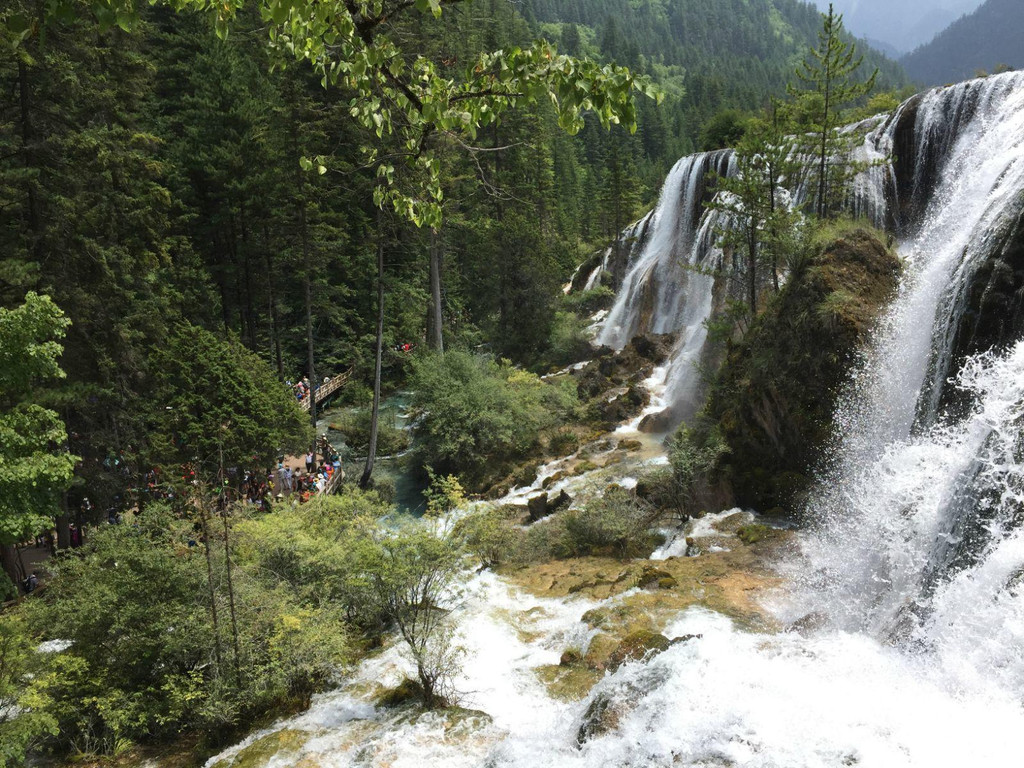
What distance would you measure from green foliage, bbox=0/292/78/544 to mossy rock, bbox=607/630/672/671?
7519 mm

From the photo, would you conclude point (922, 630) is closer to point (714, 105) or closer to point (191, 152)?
point (191, 152)

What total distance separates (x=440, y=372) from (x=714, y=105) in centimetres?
7217

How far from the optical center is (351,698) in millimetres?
8188

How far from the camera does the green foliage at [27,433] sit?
25.8 feet

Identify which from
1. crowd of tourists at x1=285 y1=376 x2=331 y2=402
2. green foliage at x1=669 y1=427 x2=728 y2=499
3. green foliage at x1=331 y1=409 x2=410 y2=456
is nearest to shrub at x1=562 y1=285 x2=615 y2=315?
green foliage at x1=331 y1=409 x2=410 y2=456

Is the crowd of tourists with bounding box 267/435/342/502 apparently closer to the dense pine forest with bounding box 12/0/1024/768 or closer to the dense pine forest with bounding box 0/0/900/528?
the dense pine forest with bounding box 12/0/1024/768

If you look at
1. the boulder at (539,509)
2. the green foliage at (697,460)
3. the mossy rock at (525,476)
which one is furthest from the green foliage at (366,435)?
the green foliage at (697,460)

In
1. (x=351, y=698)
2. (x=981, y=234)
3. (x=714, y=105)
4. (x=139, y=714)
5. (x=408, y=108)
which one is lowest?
(x=351, y=698)

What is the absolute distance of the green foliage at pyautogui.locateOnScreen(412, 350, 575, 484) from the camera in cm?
2075

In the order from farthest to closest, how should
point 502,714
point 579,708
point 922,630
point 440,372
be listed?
point 440,372 < point 502,714 < point 579,708 < point 922,630

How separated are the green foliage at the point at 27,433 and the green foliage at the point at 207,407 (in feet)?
18.1

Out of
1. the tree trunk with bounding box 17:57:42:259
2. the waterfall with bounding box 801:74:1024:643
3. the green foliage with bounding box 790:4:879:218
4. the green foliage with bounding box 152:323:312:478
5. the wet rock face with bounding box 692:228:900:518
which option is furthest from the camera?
the green foliage with bounding box 790:4:879:218

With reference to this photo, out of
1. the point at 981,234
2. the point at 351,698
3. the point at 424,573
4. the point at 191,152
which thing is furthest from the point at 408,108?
the point at 191,152

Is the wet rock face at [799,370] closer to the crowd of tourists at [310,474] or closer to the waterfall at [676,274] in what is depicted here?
the waterfall at [676,274]
